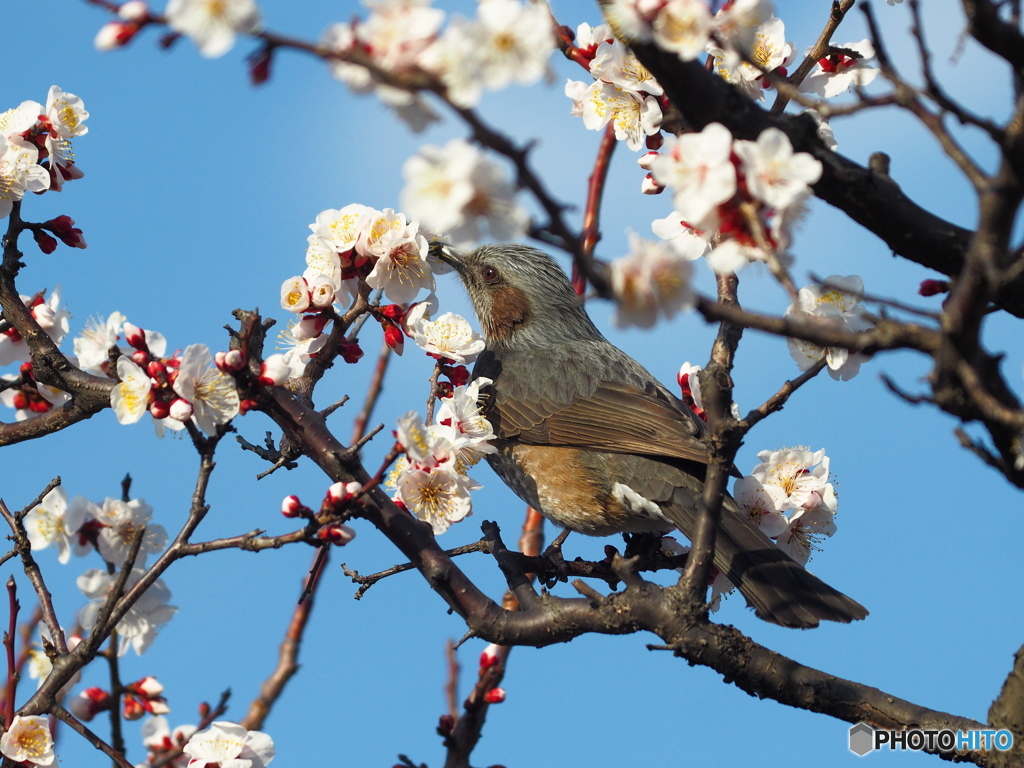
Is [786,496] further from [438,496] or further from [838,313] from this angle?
[438,496]

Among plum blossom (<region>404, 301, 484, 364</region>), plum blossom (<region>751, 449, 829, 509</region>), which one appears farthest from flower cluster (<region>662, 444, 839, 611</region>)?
plum blossom (<region>404, 301, 484, 364</region>)

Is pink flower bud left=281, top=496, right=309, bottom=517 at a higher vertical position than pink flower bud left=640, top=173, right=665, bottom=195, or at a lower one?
lower

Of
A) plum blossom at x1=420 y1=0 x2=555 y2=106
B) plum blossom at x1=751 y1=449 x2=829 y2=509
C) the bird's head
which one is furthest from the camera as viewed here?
the bird's head

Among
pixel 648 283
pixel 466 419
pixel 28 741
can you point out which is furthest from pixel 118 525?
pixel 648 283

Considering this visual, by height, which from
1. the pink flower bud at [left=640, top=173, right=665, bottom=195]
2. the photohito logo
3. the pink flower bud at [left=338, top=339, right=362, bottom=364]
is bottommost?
the photohito logo

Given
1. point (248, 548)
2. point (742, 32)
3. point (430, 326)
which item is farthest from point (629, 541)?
point (742, 32)

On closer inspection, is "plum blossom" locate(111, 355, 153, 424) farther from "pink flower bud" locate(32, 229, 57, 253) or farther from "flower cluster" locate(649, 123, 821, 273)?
"flower cluster" locate(649, 123, 821, 273)

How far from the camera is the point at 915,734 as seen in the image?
10.7 ft

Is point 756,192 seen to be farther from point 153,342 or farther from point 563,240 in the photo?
point 153,342

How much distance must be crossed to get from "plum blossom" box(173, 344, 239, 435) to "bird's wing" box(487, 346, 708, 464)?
8.28ft

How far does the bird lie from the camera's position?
13.3 ft

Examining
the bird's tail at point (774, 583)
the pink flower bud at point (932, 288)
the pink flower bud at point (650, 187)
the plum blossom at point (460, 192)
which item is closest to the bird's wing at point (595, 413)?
the bird's tail at point (774, 583)

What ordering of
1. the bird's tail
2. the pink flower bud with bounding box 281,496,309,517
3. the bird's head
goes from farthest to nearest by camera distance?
the bird's head < the bird's tail < the pink flower bud with bounding box 281,496,309,517

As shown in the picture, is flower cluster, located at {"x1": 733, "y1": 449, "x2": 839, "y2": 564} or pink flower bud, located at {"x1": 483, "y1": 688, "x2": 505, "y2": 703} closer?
pink flower bud, located at {"x1": 483, "y1": 688, "x2": 505, "y2": 703}
